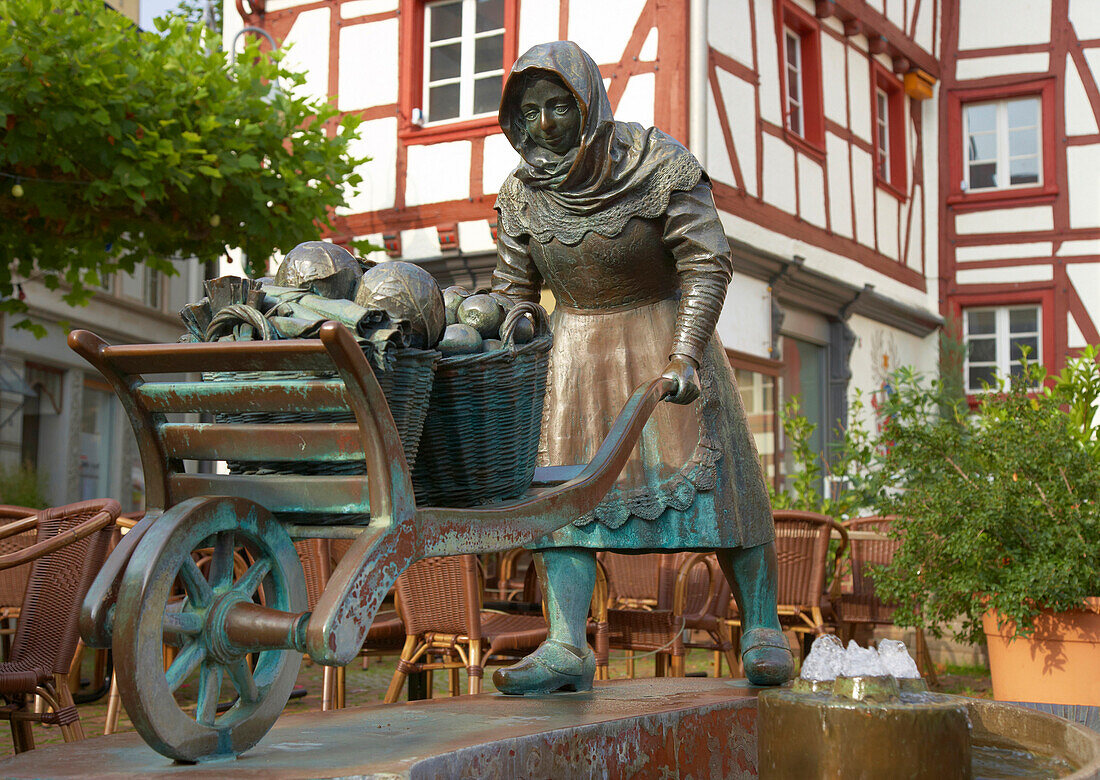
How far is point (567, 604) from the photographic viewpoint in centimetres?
333

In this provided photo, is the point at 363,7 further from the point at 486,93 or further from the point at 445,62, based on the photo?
the point at 486,93

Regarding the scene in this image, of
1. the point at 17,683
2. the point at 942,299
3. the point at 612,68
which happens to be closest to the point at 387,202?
the point at 612,68

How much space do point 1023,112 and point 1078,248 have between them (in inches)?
68.6

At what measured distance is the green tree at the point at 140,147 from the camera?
7.41 meters

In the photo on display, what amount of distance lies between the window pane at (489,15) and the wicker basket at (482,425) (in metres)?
9.55

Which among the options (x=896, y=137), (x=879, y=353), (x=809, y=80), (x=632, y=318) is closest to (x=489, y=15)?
(x=809, y=80)

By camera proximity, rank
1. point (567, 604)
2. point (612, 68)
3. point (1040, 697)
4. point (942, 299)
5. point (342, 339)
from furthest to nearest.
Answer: point (942, 299)
point (612, 68)
point (1040, 697)
point (567, 604)
point (342, 339)

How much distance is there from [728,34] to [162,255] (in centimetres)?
511

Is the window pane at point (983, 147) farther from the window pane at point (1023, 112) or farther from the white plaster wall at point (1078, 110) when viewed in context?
the white plaster wall at point (1078, 110)

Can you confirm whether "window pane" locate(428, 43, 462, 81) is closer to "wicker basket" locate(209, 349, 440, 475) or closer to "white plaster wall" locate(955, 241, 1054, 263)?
"white plaster wall" locate(955, 241, 1054, 263)

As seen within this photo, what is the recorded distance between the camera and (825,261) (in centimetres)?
1303

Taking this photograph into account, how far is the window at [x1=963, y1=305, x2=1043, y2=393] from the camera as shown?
1566cm

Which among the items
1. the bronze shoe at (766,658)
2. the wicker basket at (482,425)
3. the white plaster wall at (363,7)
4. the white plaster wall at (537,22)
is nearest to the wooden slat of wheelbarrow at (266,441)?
the wicker basket at (482,425)

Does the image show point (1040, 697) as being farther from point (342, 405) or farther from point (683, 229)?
point (342, 405)
